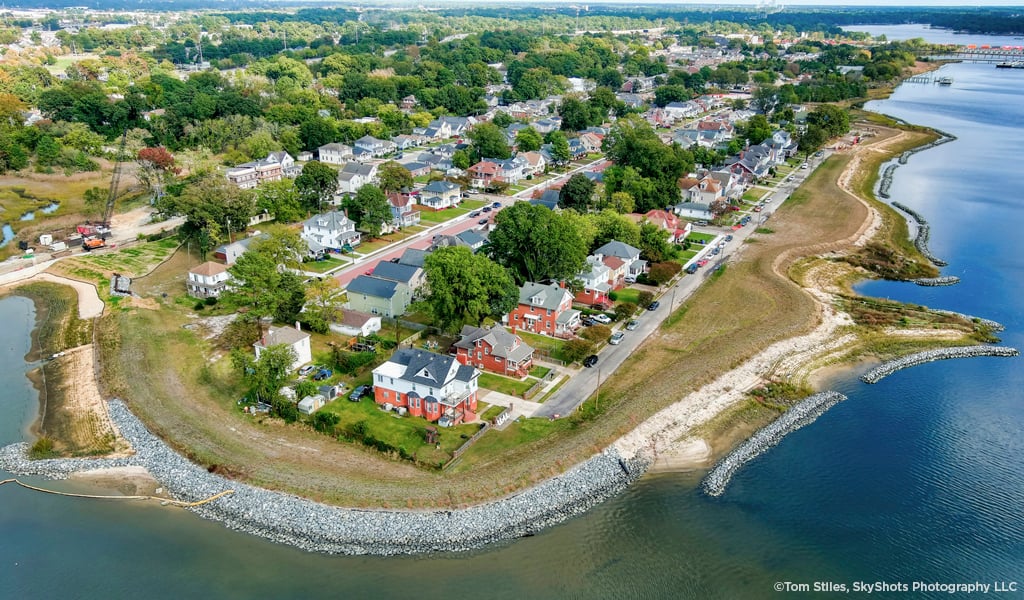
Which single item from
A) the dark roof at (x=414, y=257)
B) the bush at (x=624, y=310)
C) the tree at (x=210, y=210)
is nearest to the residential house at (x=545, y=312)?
the bush at (x=624, y=310)

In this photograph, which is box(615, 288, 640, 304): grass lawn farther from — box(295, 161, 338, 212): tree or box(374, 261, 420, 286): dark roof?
box(295, 161, 338, 212): tree

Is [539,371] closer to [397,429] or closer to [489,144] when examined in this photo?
[397,429]

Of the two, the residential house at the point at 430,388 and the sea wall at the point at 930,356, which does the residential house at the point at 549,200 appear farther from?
the residential house at the point at 430,388

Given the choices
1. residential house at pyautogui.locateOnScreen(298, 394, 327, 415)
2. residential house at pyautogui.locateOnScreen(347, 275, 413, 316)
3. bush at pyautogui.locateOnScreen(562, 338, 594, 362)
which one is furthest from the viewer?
residential house at pyautogui.locateOnScreen(347, 275, 413, 316)

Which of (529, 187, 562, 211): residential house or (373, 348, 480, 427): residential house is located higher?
(529, 187, 562, 211): residential house

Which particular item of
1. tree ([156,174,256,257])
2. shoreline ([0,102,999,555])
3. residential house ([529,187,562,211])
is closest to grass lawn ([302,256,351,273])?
tree ([156,174,256,257])

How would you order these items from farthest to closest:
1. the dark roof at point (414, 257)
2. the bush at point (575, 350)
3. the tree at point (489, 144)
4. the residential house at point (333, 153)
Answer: the residential house at point (333, 153) < the tree at point (489, 144) < the dark roof at point (414, 257) < the bush at point (575, 350)

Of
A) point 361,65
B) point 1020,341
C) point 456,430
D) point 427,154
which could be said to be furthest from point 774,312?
point 361,65

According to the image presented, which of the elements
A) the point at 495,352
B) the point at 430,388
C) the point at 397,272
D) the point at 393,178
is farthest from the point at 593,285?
the point at 393,178
